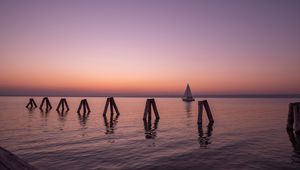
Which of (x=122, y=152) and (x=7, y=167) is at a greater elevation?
(x=7, y=167)

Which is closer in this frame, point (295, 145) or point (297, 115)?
point (295, 145)

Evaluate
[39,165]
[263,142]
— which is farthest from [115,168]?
[263,142]

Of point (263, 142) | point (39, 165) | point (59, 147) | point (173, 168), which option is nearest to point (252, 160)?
point (173, 168)

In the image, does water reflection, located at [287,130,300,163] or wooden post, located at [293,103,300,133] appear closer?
water reflection, located at [287,130,300,163]

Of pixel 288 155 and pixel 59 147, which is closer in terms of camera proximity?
pixel 288 155

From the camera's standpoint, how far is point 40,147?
1321 centimetres

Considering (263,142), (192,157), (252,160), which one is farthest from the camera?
(263,142)

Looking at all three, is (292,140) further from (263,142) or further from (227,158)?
(227,158)

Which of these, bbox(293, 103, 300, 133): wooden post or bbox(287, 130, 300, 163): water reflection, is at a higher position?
bbox(293, 103, 300, 133): wooden post

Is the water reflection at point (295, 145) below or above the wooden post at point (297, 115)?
below

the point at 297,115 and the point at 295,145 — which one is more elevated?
the point at 297,115

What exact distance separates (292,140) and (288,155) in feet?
14.9

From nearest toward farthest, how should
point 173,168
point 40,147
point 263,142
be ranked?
point 173,168 < point 40,147 < point 263,142

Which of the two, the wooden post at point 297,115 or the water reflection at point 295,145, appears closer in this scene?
the water reflection at point 295,145
